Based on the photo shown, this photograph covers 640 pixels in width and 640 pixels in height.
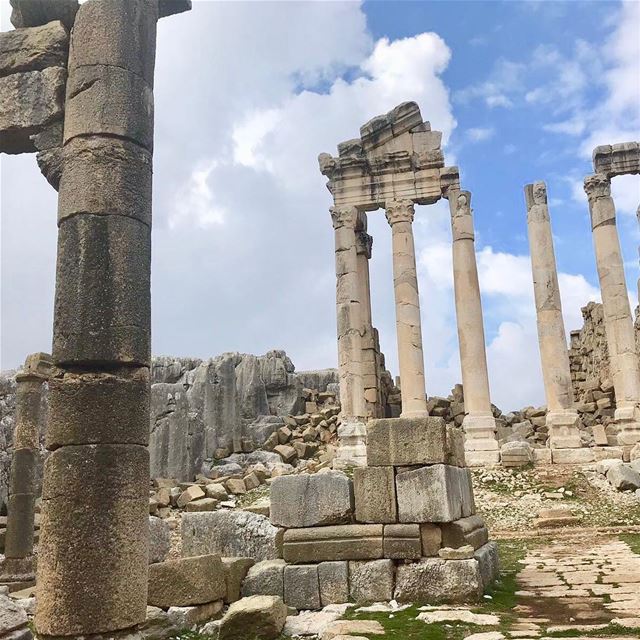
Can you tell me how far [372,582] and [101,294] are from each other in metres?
4.45

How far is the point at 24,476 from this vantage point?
43.4 ft

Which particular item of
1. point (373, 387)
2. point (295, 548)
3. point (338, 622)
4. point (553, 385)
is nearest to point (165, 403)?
point (373, 387)

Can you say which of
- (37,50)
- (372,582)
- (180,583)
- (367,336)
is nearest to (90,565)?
(180,583)

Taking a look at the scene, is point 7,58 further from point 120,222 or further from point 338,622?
point 338,622

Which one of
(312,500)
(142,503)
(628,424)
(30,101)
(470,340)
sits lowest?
(312,500)

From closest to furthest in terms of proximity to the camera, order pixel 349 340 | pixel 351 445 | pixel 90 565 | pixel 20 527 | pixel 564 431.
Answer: pixel 90 565 < pixel 20 527 < pixel 564 431 < pixel 351 445 < pixel 349 340

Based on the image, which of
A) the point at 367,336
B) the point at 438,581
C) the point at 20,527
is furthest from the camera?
the point at 367,336

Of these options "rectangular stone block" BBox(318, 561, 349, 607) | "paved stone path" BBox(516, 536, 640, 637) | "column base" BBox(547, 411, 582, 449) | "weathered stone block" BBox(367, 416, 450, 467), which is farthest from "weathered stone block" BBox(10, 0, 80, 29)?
"column base" BBox(547, 411, 582, 449)

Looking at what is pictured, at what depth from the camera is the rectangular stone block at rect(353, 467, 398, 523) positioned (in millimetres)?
8000

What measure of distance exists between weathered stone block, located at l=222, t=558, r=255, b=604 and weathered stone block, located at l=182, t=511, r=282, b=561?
23.7 inches

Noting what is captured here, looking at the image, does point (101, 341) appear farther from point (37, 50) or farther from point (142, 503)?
point (37, 50)

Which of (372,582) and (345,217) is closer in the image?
(372,582)

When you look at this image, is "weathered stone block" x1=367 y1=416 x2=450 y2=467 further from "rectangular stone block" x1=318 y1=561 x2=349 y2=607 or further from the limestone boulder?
the limestone boulder

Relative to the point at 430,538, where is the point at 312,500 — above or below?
above
